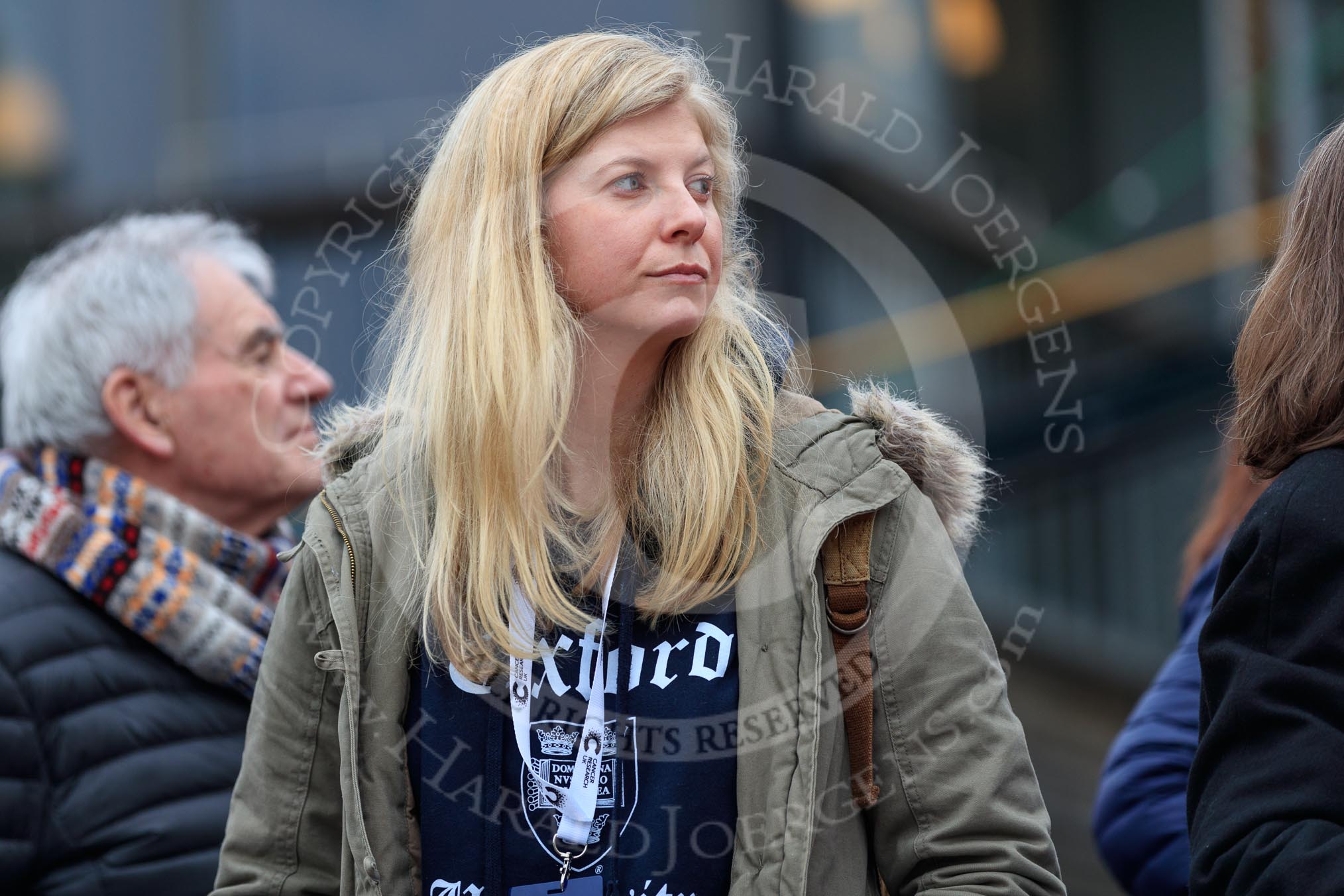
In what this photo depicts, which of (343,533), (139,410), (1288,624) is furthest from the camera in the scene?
(139,410)

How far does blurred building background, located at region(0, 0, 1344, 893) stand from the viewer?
6.49 meters

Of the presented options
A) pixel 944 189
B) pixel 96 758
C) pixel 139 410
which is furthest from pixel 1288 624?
pixel 944 189

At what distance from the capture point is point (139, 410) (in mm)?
3186

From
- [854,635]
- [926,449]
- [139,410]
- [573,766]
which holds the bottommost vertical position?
[573,766]

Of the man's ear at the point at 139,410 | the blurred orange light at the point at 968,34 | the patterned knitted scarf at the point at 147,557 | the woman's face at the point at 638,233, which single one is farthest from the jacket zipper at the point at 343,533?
the blurred orange light at the point at 968,34

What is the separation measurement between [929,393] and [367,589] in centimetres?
429

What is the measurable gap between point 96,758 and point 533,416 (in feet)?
3.92

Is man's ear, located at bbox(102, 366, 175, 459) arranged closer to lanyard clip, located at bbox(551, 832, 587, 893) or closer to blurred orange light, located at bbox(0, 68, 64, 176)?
lanyard clip, located at bbox(551, 832, 587, 893)

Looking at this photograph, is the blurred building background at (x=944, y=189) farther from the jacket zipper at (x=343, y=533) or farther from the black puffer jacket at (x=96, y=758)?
the jacket zipper at (x=343, y=533)

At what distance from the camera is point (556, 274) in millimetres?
2184

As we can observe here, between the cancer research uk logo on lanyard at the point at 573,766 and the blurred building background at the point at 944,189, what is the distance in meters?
3.71

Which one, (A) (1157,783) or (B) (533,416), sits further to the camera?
(A) (1157,783)

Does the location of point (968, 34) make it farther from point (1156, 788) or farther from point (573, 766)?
point (573, 766)

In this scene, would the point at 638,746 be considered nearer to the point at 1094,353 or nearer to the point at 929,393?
the point at 929,393
